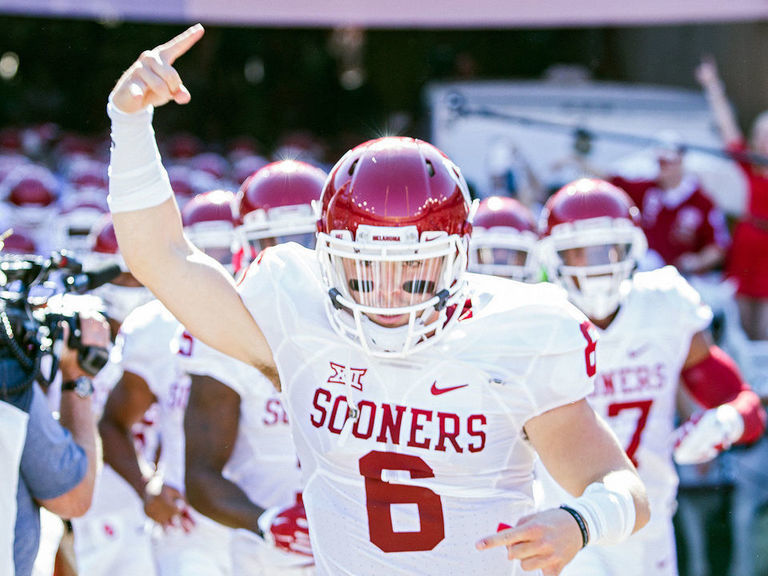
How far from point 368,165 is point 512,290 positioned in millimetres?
395

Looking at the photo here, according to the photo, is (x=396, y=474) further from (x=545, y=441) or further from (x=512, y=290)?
(x=512, y=290)

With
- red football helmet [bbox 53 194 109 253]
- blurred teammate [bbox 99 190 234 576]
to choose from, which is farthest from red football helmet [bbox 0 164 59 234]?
blurred teammate [bbox 99 190 234 576]

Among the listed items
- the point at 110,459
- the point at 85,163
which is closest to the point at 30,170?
the point at 85,163

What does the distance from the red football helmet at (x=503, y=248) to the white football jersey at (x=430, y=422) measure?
1812mm

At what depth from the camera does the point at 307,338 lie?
6.78 ft

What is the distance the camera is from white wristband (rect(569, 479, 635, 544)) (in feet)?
5.82

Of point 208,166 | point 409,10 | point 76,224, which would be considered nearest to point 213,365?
point 76,224

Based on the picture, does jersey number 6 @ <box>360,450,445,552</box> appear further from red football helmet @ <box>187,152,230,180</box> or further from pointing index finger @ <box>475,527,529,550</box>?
red football helmet @ <box>187,152,230,180</box>

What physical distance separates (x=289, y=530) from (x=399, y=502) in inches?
20.5

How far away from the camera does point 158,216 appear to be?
1.94 meters

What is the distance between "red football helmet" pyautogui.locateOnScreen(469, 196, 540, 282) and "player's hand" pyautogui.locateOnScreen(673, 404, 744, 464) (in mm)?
1062

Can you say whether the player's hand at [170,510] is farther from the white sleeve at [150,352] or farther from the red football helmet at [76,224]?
the red football helmet at [76,224]

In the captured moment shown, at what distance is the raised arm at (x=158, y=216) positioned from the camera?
187 centimetres

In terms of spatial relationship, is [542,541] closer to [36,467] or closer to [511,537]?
[511,537]
